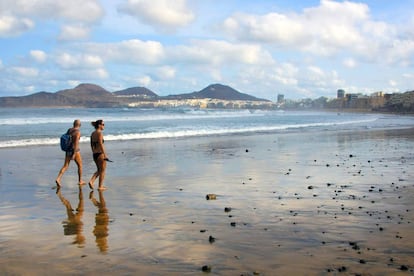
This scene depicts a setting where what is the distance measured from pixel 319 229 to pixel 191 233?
1871 millimetres

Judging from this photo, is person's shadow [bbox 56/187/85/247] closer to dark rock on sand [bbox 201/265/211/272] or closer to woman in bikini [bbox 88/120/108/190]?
woman in bikini [bbox 88/120/108/190]

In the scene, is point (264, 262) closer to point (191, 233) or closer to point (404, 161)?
point (191, 233)

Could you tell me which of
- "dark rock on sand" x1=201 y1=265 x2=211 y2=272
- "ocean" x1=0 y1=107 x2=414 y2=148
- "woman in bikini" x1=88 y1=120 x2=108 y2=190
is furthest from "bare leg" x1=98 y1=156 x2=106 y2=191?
"ocean" x1=0 y1=107 x2=414 y2=148

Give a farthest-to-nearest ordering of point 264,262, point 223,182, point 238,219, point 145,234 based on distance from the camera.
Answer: point 223,182
point 238,219
point 145,234
point 264,262

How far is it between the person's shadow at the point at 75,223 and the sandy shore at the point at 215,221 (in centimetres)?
2

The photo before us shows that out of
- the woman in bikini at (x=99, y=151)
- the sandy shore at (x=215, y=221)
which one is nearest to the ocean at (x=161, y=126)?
the woman in bikini at (x=99, y=151)

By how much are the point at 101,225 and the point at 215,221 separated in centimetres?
180

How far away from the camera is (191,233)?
6438 mm

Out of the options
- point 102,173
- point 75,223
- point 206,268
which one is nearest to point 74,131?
point 102,173

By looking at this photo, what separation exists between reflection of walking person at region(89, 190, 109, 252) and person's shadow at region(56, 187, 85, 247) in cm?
22

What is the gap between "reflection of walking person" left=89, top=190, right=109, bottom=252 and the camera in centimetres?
600

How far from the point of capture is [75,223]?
7199mm

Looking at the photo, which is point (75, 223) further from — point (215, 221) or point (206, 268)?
point (206, 268)

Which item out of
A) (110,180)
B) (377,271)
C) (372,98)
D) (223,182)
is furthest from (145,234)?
(372,98)
